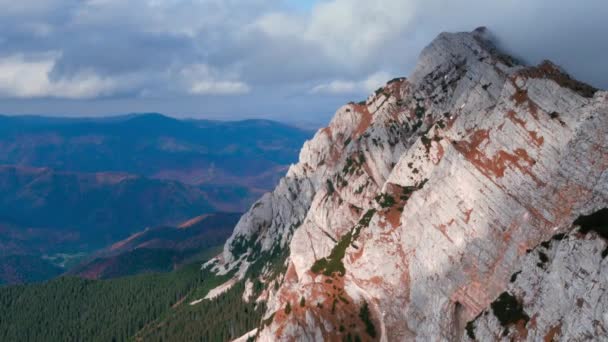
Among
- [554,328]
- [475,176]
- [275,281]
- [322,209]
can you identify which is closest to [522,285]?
[554,328]

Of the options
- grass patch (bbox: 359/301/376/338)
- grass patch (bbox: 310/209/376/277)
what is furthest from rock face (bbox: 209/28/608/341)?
grass patch (bbox: 310/209/376/277)

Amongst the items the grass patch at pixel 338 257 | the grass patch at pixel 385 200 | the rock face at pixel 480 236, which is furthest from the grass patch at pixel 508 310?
the grass patch at pixel 338 257

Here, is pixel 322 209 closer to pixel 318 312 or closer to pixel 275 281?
pixel 275 281

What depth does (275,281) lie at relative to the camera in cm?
18188

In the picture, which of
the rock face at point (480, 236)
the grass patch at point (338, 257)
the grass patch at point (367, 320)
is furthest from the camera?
the grass patch at point (338, 257)

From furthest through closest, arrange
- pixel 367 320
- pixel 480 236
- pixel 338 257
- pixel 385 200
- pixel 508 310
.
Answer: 1. pixel 338 257
2. pixel 385 200
3. pixel 367 320
4. pixel 480 236
5. pixel 508 310

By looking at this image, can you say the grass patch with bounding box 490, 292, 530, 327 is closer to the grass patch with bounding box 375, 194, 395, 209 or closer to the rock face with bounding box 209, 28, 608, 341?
the rock face with bounding box 209, 28, 608, 341

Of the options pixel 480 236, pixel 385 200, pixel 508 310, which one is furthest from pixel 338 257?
pixel 508 310

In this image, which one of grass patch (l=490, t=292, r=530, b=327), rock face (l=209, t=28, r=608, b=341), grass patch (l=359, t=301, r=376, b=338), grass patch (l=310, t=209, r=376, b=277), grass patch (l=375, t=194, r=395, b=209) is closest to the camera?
rock face (l=209, t=28, r=608, b=341)

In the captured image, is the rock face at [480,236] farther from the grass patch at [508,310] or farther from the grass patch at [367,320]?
the grass patch at [508,310]

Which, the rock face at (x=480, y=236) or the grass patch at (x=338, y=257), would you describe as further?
the grass patch at (x=338, y=257)

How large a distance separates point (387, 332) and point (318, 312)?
16543 millimetres

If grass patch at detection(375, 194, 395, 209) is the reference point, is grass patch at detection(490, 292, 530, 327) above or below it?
below

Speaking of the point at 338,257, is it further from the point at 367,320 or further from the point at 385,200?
the point at 367,320
